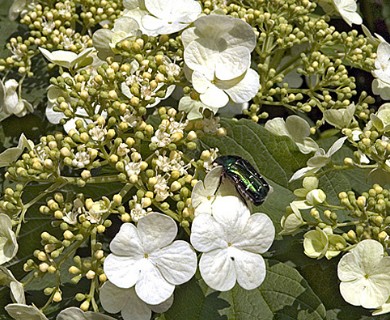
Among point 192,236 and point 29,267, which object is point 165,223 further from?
point 29,267

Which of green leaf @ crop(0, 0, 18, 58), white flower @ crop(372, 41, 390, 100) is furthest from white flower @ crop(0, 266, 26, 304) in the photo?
white flower @ crop(372, 41, 390, 100)

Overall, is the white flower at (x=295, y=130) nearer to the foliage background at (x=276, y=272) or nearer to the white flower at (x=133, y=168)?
the foliage background at (x=276, y=272)

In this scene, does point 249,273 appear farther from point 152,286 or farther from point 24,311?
point 24,311

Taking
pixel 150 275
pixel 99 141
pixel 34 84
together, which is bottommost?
pixel 34 84

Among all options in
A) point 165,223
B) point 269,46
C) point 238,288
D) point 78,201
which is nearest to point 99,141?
point 78,201

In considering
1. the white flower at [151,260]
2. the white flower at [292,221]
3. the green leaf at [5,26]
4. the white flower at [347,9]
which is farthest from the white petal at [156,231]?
the green leaf at [5,26]

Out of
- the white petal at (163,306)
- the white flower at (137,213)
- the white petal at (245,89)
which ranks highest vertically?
the white petal at (245,89)
